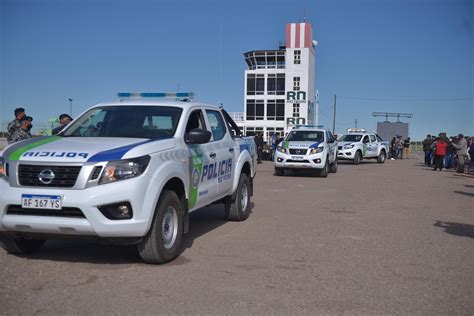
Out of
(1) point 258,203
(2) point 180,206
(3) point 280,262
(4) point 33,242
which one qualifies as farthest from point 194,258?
(1) point 258,203

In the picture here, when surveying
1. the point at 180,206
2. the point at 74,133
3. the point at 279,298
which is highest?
the point at 74,133

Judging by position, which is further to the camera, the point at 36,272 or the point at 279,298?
the point at 36,272

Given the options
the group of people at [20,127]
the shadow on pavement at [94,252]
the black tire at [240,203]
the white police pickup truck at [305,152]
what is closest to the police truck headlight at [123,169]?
the shadow on pavement at [94,252]

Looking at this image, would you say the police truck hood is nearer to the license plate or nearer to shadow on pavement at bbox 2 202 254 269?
shadow on pavement at bbox 2 202 254 269

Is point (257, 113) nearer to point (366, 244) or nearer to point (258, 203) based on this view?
point (258, 203)

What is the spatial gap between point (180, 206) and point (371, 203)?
6578 mm

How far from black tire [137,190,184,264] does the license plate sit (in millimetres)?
995

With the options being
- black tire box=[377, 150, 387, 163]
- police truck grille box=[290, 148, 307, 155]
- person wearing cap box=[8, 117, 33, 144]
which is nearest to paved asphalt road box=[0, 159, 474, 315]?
person wearing cap box=[8, 117, 33, 144]

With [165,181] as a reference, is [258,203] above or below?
below

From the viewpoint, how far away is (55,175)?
17.0 ft

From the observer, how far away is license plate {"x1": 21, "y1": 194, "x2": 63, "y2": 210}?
5102 mm

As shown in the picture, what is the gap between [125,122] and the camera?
21.8 ft

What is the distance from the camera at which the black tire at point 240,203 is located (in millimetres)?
8544

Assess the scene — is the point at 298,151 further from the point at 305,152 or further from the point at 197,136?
the point at 197,136
